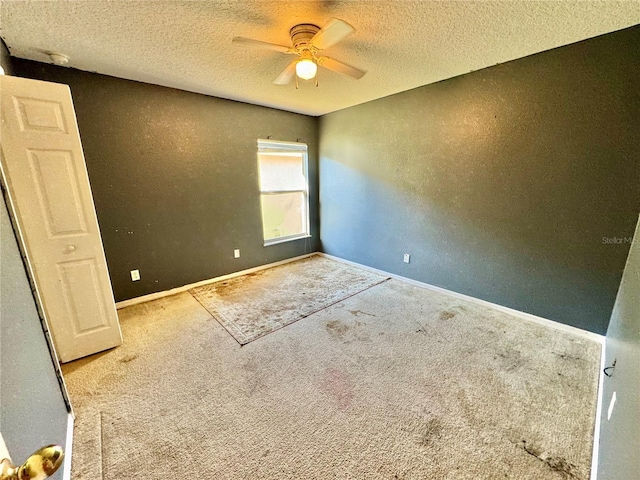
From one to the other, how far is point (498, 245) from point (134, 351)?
3504 mm

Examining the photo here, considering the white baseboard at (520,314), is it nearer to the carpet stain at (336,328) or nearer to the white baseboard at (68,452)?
the carpet stain at (336,328)

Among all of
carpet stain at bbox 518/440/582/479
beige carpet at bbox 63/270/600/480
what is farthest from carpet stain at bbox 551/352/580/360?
carpet stain at bbox 518/440/582/479

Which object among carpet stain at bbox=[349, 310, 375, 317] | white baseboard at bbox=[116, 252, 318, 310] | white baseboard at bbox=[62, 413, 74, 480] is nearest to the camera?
white baseboard at bbox=[62, 413, 74, 480]

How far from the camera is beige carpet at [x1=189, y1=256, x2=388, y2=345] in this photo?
2576mm

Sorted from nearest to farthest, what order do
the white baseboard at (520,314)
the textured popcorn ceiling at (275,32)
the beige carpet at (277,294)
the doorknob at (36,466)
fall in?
the doorknob at (36,466) → the textured popcorn ceiling at (275,32) → the white baseboard at (520,314) → the beige carpet at (277,294)

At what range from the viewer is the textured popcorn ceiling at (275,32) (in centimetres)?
159

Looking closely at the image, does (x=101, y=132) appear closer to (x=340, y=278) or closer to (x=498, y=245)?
(x=340, y=278)

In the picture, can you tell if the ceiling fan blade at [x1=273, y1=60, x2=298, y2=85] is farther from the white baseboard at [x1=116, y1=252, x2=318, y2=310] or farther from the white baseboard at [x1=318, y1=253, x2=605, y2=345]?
the white baseboard at [x1=318, y1=253, x2=605, y2=345]

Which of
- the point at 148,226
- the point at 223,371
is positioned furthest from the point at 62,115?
the point at 223,371

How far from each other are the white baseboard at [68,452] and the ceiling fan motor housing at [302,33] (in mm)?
2666

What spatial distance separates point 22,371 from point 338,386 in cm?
155

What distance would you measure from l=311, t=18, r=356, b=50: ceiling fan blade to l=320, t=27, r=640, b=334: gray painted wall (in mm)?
1783

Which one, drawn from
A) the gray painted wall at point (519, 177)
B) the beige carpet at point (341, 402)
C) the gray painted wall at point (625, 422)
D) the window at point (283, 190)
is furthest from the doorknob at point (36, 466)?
the window at point (283, 190)

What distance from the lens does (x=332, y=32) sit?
1.53 metres
